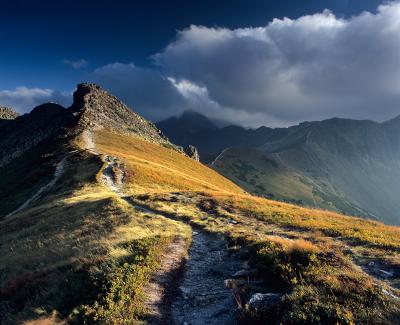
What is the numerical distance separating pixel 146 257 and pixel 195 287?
345cm

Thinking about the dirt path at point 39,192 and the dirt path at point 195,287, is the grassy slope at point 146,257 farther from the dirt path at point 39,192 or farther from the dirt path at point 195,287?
the dirt path at point 39,192

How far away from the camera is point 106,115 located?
Result: 166875 mm

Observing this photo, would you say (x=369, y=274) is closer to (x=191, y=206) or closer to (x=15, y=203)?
(x=191, y=206)

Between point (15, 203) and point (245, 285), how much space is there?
59.7m

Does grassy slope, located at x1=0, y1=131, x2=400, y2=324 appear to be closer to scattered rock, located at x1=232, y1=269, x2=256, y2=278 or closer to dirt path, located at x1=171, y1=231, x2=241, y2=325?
A: scattered rock, located at x1=232, y1=269, x2=256, y2=278

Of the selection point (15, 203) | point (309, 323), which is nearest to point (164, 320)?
point (309, 323)

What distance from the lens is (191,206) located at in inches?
1543

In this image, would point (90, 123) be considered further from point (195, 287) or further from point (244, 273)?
point (244, 273)

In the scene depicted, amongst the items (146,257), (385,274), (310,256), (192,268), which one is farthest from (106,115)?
(385,274)

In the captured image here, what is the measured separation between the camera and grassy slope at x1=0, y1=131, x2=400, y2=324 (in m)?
13.4

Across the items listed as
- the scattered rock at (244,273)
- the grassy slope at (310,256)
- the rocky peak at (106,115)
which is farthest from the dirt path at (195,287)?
the rocky peak at (106,115)

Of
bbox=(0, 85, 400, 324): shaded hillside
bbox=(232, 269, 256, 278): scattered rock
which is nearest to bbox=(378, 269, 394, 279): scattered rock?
bbox=(0, 85, 400, 324): shaded hillside

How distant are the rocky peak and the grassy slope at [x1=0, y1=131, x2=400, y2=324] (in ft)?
337

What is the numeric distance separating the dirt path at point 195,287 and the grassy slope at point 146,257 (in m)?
0.72
